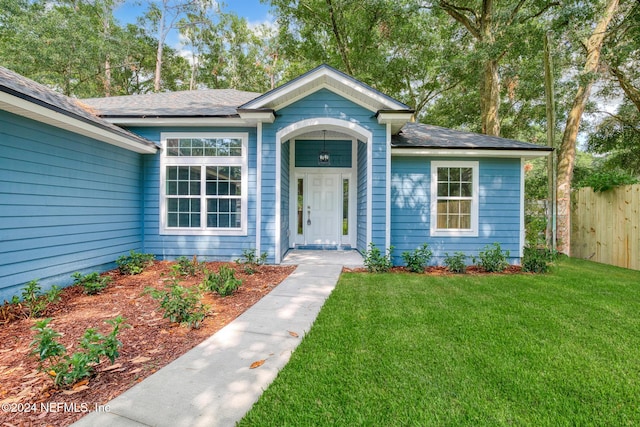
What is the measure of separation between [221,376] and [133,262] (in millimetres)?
4631

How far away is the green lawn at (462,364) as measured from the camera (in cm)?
180

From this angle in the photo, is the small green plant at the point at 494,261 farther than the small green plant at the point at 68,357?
Yes

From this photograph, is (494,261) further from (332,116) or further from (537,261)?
(332,116)

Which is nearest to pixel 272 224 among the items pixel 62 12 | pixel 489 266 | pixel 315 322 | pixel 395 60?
pixel 315 322

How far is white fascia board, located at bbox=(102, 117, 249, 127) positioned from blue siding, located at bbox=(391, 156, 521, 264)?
151 inches

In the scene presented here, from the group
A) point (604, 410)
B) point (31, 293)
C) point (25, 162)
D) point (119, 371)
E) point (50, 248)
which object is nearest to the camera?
point (604, 410)

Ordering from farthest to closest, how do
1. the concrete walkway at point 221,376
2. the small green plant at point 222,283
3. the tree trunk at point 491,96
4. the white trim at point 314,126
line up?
the tree trunk at point 491,96, the white trim at point 314,126, the small green plant at point 222,283, the concrete walkway at point 221,376

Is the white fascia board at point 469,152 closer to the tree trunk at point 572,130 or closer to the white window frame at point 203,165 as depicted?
the tree trunk at point 572,130

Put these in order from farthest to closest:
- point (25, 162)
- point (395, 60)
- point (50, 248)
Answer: point (395, 60) < point (50, 248) < point (25, 162)

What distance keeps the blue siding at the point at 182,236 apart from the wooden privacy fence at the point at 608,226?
852 centimetres

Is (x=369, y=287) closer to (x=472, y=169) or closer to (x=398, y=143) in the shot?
(x=398, y=143)

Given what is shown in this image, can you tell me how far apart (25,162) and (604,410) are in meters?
6.58

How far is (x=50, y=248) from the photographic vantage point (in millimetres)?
4414

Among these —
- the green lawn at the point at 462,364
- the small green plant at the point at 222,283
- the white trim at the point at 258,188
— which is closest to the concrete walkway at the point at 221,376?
the green lawn at the point at 462,364
